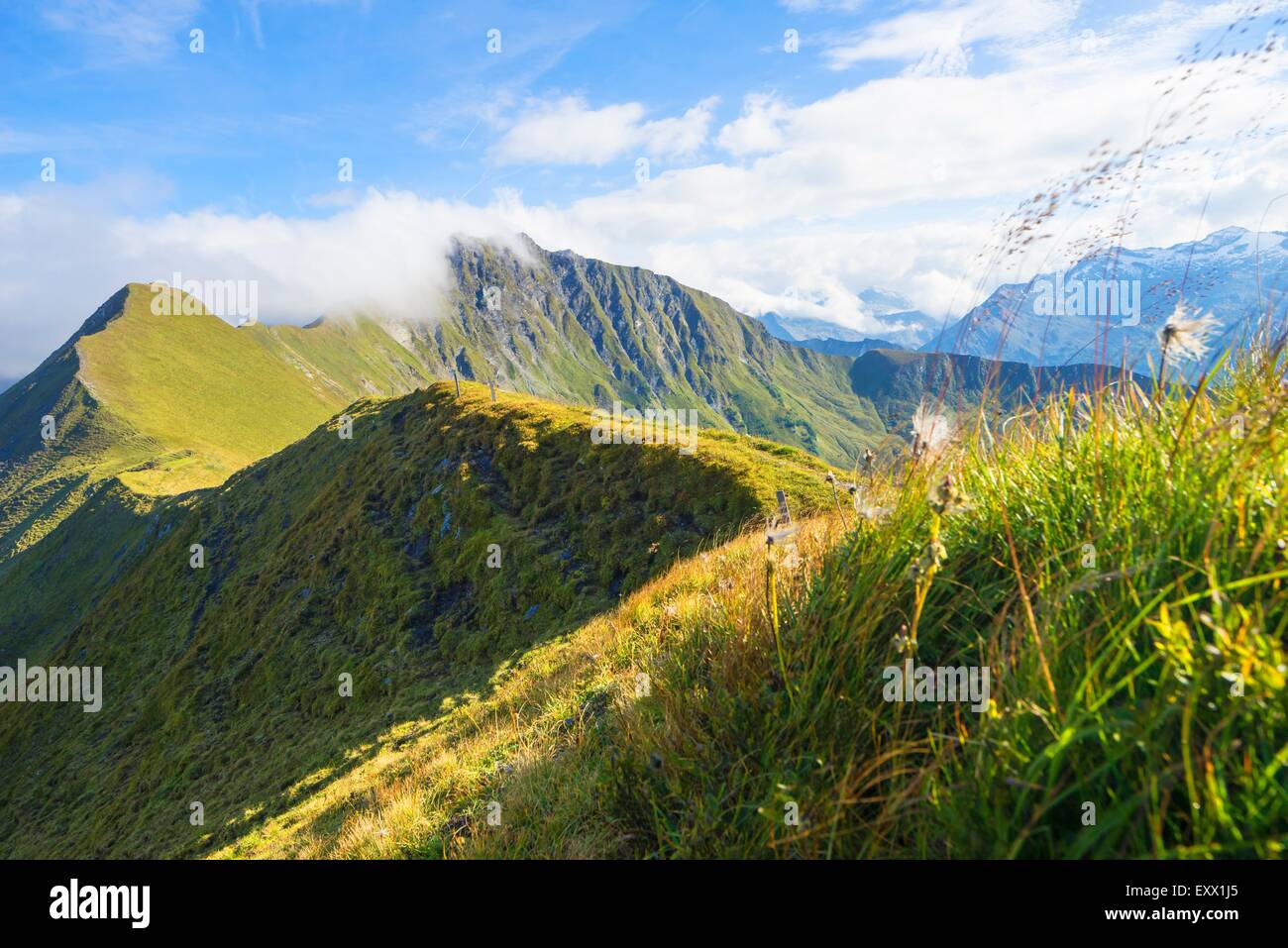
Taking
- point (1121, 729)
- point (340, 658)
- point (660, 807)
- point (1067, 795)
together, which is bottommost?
point (340, 658)

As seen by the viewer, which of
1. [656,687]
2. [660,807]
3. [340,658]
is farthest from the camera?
[340,658]

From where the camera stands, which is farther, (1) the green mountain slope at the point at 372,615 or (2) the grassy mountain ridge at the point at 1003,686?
(1) the green mountain slope at the point at 372,615

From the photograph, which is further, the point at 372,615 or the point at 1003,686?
the point at 372,615

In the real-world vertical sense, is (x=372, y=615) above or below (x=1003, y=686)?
below

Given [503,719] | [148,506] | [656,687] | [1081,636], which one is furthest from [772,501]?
[148,506]

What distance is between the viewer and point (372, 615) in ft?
92.1

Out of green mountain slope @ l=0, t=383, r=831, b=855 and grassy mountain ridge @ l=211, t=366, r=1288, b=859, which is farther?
green mountain slope @ l=0, t=383, r=831, b=855

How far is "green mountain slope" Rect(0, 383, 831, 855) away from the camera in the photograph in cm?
2120

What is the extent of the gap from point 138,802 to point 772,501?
30947mm

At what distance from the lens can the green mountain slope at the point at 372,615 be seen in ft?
69.6

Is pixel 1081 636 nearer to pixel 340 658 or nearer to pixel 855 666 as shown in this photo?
pixel 855 666

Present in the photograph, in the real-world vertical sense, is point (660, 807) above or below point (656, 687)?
below

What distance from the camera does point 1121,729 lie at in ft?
7.51
